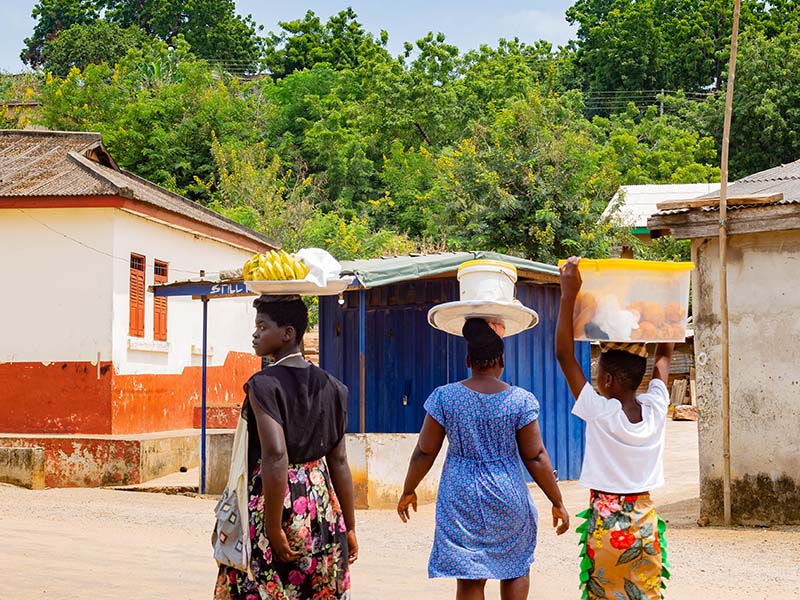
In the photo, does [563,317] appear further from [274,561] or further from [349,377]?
[349,377]

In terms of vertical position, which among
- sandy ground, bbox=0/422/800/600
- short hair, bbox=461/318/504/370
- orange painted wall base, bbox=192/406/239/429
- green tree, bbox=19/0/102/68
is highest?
green tree, bbox=19/0/102/68

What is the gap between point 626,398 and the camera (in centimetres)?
461

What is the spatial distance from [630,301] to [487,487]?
959 mm

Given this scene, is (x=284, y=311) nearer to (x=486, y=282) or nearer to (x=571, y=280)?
(x=486, y=282)

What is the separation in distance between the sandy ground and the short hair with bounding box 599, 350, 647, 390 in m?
3.09

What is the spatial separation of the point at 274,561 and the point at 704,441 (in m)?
7.09

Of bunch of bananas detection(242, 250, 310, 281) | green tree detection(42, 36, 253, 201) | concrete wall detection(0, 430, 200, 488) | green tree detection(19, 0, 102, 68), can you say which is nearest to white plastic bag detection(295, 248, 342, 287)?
bunch of bananas detection(242, 250, 310, 281)

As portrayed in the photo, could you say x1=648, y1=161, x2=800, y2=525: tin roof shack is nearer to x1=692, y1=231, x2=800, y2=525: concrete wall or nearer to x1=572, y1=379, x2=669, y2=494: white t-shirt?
x1=692, y1=231, x2=800, y2=525: concrete wall

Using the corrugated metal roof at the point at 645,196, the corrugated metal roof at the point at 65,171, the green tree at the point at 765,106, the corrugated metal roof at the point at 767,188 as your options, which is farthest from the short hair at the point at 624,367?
the green tree at the point at 765,106

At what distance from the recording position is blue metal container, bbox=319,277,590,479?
1401 cm

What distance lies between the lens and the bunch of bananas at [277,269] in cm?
439

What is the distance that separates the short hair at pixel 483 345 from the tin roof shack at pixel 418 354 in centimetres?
837

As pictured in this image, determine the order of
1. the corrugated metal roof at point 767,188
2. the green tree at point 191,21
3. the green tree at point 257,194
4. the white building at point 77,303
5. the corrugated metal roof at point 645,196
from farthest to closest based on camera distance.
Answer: the green tree at point 191,21
the corrugated metal roof at point 645,196
the green tree at point 257,194
the white building at point 77,303
the corrugated metal roof at point 767,188

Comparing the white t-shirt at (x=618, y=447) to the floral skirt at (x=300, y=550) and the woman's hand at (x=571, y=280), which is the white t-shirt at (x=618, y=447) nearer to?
the woman's hand at (x=571, y=280)
